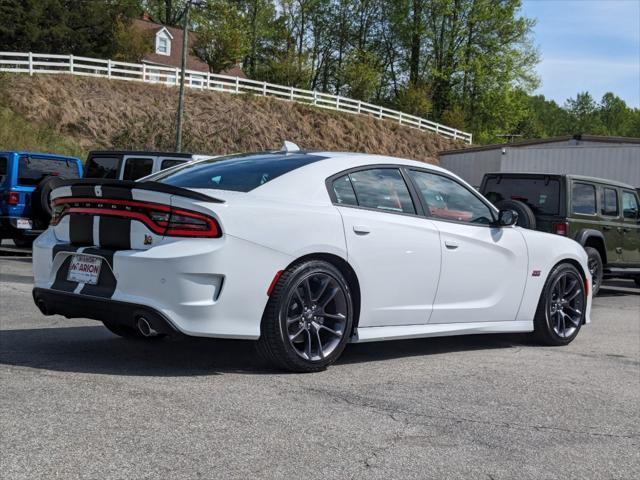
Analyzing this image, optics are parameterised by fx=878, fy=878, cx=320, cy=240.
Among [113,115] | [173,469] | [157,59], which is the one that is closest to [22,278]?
[173,469]

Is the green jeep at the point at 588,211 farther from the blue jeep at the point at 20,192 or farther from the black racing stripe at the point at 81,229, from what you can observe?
the blue jeep at the point at 20,192

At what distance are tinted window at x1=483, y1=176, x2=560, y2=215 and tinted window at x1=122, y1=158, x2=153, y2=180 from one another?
5272mm

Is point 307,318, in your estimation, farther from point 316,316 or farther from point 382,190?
point 382,190

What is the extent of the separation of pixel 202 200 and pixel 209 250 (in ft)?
1.05

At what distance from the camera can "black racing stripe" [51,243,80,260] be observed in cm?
559

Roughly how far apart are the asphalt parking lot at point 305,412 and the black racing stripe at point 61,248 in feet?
2.19

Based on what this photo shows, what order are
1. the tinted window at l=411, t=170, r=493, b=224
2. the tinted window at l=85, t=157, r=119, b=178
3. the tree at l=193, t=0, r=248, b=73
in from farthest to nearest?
the tree at l=193, t=0, r=248, b=73 < the tinted window at l=85, t=157, r=119, b=178 < the tinted window at l=411, t=170, r=493, b=224

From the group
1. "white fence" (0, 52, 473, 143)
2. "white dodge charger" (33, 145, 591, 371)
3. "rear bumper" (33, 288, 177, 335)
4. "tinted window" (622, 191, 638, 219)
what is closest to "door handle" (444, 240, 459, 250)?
"white dodge charger" (33, 145, 591, 371)

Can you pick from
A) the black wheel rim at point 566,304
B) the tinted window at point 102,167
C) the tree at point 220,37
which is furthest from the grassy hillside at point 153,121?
the black wheel rim at point 566,304

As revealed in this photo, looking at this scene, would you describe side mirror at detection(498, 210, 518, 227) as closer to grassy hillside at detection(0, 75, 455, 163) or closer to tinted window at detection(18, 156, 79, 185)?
tinted window at detection(18, 156, 79, 185)

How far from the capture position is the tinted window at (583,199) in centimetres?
1245

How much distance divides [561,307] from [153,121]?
3615 cm

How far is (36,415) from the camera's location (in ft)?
13.5

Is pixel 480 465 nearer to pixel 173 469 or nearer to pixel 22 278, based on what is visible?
pixel 173 469
